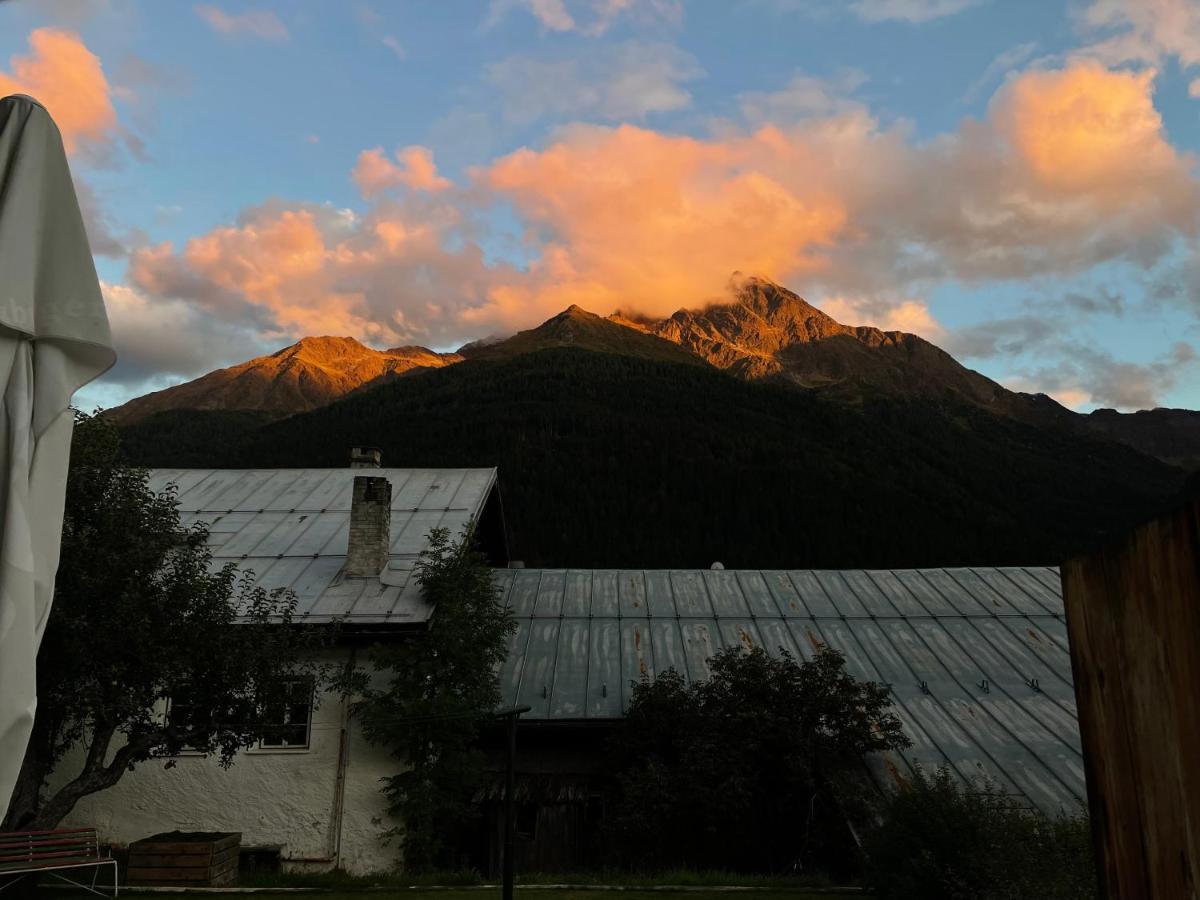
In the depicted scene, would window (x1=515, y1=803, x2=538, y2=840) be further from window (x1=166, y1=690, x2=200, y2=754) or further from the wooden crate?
window (x1=166, y1=690, x2=200, y2=754)

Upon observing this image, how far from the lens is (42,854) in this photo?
11703mm

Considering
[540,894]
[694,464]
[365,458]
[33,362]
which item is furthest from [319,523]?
[694,464]

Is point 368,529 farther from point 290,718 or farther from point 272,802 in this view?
point 272,802

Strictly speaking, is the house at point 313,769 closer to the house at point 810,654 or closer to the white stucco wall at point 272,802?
the white stucco wall at point 272,802

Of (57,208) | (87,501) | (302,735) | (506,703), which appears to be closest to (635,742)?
(506,703)

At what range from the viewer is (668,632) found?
19625mm

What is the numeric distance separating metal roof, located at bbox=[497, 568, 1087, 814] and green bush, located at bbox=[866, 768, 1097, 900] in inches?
158

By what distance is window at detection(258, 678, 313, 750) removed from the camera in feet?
42.9

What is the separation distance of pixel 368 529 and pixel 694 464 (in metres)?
58.6

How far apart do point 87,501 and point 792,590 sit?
15588 mm

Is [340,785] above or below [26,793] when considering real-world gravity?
below

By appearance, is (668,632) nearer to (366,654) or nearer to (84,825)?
(366,654)

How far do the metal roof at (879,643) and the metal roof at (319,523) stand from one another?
266cm

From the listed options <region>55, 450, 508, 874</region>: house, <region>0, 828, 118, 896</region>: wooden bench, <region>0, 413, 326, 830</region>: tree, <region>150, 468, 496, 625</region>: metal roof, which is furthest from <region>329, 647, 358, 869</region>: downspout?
<region>0, 828, 118, 896</region>: wooden bench
